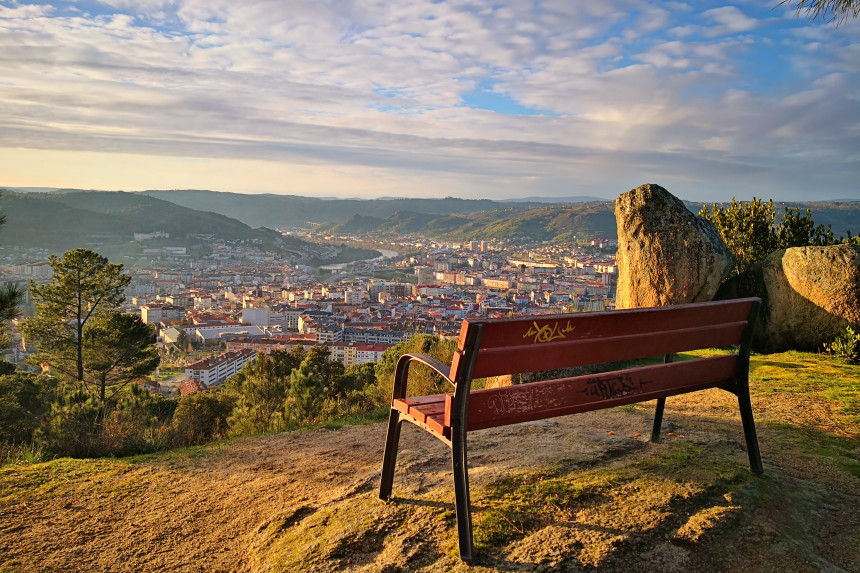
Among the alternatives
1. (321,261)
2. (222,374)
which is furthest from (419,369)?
(321,261)

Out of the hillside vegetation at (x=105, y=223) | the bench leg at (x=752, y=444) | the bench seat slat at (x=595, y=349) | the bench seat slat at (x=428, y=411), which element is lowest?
the bench leg at (x=752, y=444)

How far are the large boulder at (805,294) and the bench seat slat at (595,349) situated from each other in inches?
195

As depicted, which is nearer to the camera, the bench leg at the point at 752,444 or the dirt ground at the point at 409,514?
the dirt ground at the point at 409,514

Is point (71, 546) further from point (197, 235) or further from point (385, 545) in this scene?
point (197, 235)

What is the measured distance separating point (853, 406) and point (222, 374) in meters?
29.9

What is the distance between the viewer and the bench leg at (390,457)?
2966 mm

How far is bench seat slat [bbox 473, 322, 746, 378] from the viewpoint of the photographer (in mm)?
2493

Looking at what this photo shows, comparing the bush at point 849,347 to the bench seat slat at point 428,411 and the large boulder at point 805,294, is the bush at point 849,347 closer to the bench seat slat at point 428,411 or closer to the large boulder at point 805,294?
the large boulder at point 805,294

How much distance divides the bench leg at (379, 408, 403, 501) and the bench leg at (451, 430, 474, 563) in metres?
0.59

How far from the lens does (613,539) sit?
247 cm

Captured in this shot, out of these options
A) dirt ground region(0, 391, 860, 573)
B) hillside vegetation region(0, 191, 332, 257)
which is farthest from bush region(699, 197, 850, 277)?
hillside vegetation region(0, 191, 332, 257)

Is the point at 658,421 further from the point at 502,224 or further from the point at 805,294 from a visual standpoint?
the point at 502,224

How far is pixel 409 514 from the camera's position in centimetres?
282

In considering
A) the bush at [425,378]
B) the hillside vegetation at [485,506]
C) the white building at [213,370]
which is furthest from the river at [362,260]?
the hillside vegetation at [485,506]
